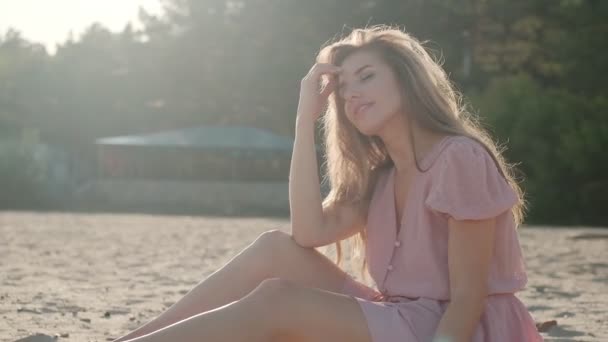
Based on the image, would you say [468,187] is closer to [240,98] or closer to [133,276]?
[133,276]

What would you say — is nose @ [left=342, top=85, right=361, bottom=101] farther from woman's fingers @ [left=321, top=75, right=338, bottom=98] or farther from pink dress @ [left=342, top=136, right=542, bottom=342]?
pink dress @ [left=342, top=136, right=542, bottom=342]

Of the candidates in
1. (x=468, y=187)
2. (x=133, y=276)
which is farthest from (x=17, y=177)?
(x=468, y=187)

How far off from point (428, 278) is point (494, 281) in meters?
0.20

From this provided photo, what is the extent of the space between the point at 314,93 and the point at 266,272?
65 centimetres

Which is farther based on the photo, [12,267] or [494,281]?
[12,267]

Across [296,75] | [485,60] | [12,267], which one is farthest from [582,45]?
[12,267]

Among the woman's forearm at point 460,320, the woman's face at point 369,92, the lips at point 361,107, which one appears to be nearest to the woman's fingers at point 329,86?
the woman's face at point 369,92

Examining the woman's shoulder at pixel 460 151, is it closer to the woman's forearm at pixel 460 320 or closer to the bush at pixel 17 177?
the woman's forearm at pixel 460 320

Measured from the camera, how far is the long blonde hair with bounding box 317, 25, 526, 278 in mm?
3432

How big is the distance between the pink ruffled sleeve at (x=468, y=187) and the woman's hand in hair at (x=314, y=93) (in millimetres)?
643

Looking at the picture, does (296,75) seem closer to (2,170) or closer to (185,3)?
(185,3)

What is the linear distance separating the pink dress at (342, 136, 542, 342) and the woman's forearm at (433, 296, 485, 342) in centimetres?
9

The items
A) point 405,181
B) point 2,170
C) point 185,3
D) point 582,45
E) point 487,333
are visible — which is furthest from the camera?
point 185,3

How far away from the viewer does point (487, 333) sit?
3240 mm
